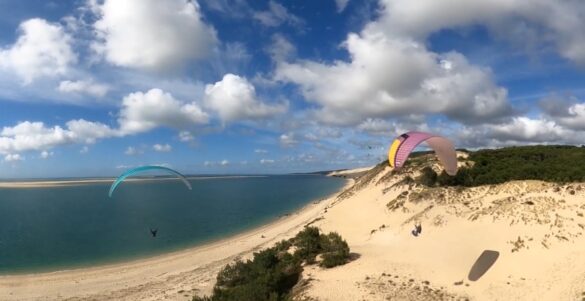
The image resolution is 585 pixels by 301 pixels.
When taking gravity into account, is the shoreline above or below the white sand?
below

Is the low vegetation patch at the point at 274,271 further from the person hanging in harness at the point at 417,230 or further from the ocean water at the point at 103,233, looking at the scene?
the ocean water at the point at 103,233

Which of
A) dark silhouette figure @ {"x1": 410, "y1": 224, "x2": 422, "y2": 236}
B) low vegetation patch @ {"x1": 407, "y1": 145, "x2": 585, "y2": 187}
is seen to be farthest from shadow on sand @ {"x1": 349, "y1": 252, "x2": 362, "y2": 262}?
low vegetation patch @ {"x1": 407, "y1": 145, "x2": 585, "y2": 187}

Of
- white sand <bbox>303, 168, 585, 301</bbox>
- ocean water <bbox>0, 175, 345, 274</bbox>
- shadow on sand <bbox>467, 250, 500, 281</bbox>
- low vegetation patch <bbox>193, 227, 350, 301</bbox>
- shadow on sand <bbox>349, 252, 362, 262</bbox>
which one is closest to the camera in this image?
white sand <bbox>303, 168, 585, 301</bbox>

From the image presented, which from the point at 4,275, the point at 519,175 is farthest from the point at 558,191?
the point at 4,275

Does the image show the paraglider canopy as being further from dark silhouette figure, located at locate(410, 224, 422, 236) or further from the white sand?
dark silhouette figure, located at locate(410, 224, 422, 236)

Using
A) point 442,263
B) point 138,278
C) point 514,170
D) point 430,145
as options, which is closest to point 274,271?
point 442,263

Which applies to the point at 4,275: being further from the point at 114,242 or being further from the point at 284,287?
the point at 284,287
